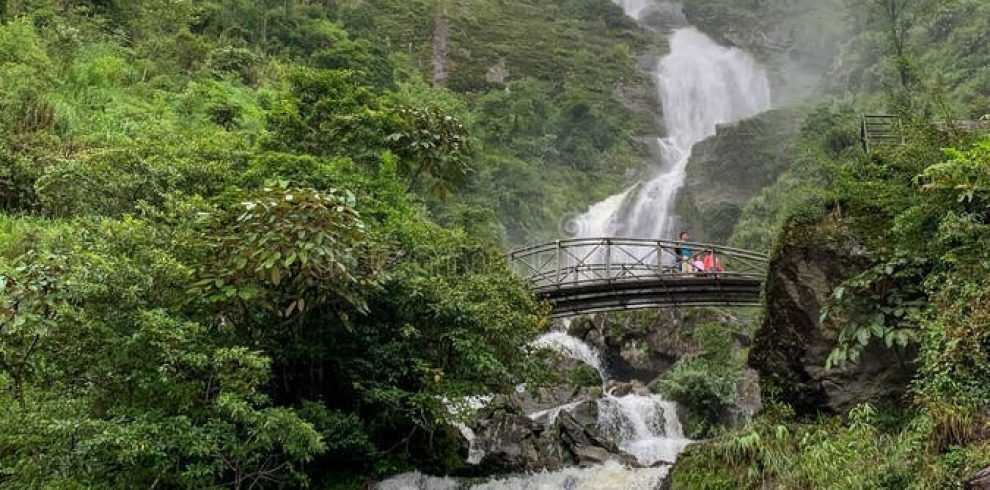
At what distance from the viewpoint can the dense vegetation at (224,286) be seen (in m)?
7.51

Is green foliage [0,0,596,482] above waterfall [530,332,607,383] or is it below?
above

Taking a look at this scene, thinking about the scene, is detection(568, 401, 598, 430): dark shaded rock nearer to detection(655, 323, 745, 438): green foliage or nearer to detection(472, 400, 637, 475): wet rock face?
detection(472, 400, 637, 475): wet rock face

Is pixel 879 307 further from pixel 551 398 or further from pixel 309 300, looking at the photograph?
pixel 551 398

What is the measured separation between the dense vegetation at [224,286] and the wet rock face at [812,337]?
388 cm

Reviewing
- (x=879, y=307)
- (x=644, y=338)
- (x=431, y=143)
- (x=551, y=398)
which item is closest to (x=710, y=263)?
(x=551, y=398)

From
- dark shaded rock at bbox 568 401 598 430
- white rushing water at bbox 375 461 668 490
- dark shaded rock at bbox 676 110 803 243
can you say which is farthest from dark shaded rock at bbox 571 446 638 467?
dark shaded rock at bbox 676 110 803 243

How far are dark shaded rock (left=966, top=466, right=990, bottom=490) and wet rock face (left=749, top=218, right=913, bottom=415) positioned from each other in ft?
9.36

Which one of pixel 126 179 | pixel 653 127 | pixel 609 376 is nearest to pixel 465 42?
pixel 653 127

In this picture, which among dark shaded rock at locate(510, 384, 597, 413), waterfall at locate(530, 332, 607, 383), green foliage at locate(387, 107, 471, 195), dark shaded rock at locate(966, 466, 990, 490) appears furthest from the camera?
waterfall at locate(530, 332, 607, 383)

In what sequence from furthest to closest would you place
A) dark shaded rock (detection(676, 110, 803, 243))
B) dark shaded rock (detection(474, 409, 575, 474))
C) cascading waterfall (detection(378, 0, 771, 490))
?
1. dark shaded rock (detection(676, 110, 803, 243))
2. dark shaded rock (detection(474, 409, 575, 474))
3. cascading waterfall (detection(378, 0, 771, 490))

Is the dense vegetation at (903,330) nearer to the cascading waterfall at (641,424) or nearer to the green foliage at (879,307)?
the green foliage at (879,307)

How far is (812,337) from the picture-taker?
1094cm

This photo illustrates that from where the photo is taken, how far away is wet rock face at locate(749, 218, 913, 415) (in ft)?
33.2

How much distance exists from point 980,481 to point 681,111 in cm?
4612
